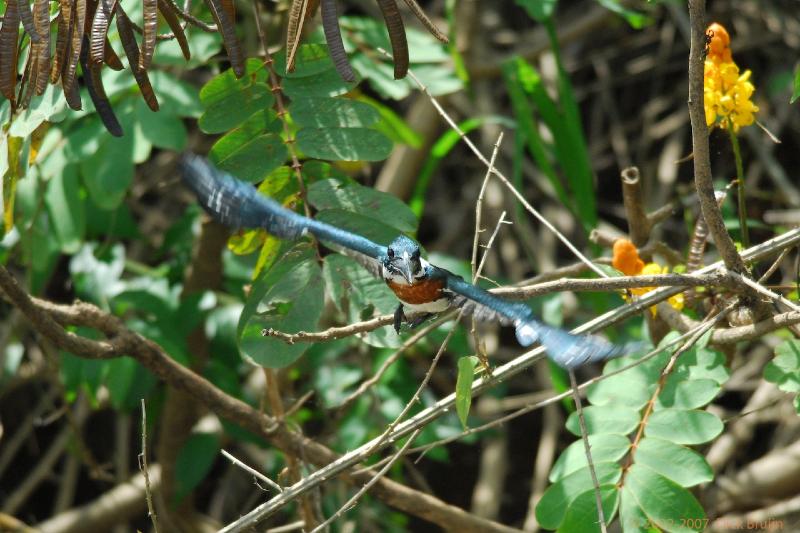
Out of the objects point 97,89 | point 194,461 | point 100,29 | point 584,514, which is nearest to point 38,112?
point 97,89

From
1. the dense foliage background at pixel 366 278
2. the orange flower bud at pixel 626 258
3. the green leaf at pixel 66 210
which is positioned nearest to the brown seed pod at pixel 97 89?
the dense foliage background at pixel 366 278

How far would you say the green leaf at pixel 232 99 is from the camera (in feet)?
7.45

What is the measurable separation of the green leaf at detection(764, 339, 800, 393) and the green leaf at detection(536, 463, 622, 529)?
354 millimetres

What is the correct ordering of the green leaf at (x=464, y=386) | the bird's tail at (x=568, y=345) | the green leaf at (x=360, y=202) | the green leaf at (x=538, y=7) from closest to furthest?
the bird's tail at (x=568, y=345) → the green leaf at (x=464, y=386) → the green leaf at (x=360, y=202) → the green leaf at (x=538, y=7)

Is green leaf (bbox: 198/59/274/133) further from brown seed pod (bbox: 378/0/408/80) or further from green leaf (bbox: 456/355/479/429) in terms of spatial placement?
green leaf (bbox: 456/355/479/429)

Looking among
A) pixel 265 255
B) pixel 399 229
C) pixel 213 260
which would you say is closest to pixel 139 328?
pixel 213 260

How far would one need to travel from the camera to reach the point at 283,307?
2.15m

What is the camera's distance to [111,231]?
11.0 ft

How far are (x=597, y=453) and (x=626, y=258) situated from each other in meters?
0.40

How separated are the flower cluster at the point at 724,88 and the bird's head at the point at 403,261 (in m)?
0.65

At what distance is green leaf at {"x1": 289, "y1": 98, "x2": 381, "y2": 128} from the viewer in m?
2.26

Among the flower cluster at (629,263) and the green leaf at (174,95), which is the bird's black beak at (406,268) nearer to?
the flower cluster at (629,263)

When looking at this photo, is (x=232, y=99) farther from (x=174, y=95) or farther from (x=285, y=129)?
(x=174, y=95)

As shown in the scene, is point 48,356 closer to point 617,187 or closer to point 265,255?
point 265,255
